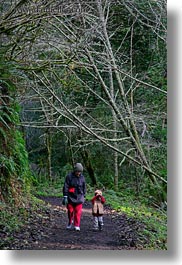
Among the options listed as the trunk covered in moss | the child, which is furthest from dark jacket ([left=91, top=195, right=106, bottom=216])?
the trunk covered in moss

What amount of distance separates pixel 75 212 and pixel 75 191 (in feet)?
0.45

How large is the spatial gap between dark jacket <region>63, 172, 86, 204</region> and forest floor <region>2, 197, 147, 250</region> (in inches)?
2.3

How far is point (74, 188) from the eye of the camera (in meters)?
3.39

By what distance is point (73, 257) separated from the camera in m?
3.27

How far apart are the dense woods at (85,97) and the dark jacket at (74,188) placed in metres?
0.05

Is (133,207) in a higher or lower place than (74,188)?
lower

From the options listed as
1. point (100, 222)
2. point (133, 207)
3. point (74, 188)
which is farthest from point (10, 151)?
point (133, 207)

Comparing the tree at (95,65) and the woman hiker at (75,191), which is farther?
the tree at (95,65)

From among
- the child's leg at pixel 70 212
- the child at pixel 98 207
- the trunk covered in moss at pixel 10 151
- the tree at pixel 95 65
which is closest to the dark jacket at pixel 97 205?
the child at pixel 98 207

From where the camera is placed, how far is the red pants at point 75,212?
3.33 m

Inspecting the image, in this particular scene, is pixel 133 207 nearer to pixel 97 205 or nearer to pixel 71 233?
pixel 97 205

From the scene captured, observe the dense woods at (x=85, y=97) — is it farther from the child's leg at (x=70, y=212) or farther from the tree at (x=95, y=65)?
the child's leg at (x=70, y=212)

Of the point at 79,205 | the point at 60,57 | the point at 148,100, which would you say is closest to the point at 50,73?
the point at 60,57

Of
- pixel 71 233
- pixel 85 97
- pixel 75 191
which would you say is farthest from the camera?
pixel 85 97
